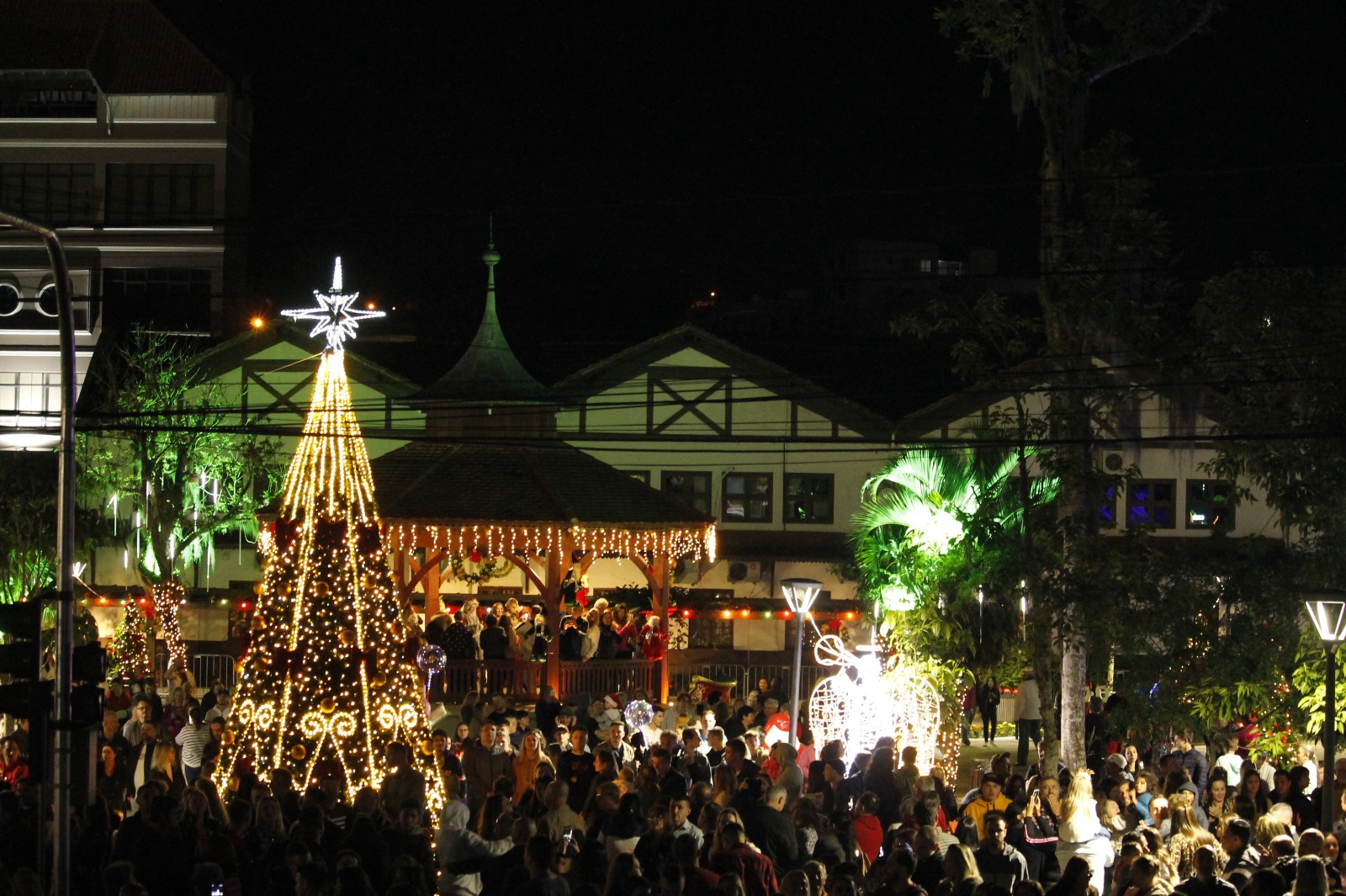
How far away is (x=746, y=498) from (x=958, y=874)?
31.3 metres

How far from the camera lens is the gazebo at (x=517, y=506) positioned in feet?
97.6

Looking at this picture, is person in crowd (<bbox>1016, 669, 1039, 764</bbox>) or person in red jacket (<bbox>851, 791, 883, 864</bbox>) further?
person in crowd (<bbox>1016, 669, 1039, 764</bbox>)

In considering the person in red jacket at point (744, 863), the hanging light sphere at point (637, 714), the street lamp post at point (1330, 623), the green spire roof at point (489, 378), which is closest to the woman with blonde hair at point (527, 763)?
the hanging light sphere at point (637, 714)

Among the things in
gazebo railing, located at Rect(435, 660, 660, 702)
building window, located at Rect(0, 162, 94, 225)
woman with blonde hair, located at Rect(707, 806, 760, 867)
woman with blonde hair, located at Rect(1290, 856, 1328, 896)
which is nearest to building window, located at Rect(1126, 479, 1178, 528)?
gazebo railing, located at Rect(435, 660, 660, 702)

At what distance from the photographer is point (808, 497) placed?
4244 cm

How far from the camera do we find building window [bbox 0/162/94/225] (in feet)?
164

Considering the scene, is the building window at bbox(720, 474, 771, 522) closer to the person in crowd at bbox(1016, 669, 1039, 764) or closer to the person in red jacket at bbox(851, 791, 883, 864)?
the person in crowd at bbox(1016, 669, 1039, 764)

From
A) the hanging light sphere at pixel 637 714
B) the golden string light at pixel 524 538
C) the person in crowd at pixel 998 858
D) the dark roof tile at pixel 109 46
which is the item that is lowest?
the hanging light sphere at pixel 637 714

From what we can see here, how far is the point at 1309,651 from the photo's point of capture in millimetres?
21062

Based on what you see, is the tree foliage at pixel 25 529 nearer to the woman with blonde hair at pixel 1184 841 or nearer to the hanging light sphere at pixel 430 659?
the hanging light sphere at pixel 430 659

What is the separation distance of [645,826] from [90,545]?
27.9 metres

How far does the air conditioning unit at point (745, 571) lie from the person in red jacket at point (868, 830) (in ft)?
91.3

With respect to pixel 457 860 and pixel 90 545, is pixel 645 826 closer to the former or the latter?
pixel 457 860

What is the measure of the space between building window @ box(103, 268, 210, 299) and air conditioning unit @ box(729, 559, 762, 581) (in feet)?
57.8
